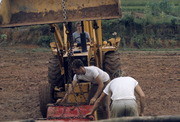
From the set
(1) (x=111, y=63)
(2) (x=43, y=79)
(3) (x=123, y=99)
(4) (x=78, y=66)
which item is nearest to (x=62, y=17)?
(4) (x=78, y=66)

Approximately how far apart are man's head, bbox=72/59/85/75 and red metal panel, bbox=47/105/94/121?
759mm

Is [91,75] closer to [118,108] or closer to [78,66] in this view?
[78,66]

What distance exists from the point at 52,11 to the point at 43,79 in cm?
695

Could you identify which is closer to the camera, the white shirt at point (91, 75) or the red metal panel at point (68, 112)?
the red metal panel at point (68, 112)

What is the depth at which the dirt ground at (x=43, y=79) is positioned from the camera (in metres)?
11.0

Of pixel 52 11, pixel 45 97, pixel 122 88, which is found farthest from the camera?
pixel 45 97

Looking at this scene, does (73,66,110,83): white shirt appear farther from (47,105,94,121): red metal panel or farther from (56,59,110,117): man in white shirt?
(47,105,94,121): red metal panel

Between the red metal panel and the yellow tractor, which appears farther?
the yellow tractor

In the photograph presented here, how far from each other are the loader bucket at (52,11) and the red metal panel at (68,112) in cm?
184

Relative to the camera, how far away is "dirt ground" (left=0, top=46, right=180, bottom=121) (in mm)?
10992

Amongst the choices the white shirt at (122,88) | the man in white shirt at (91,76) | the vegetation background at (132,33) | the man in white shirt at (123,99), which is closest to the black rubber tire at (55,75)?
the man in white shirt at (91,76)

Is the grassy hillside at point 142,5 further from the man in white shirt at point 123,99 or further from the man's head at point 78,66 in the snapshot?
the man in white shirt at point 123,99

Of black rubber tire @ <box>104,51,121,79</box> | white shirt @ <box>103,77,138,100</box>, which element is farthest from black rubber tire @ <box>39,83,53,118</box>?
white shirt @ <box>103,77,138,100</box>

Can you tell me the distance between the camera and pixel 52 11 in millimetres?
8352
